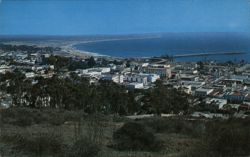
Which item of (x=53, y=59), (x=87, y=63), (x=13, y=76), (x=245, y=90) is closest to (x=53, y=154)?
(x=13, y=76)

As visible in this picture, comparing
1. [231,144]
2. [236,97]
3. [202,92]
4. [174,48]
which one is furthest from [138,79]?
[174,48]

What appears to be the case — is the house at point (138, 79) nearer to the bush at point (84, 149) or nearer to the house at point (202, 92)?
the house at point (202, 92)

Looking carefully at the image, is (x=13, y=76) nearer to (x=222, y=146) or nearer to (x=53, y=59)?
(x=53, y=59)

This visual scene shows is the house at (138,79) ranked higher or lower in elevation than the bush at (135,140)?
lower

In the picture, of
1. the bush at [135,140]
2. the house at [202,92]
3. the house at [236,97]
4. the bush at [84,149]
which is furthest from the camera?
the house at [202,92]

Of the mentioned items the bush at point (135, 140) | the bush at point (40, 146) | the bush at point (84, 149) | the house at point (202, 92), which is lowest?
the house at point (202, 92)

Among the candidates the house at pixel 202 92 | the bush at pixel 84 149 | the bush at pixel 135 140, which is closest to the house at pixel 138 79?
the house at pixel 202 92
